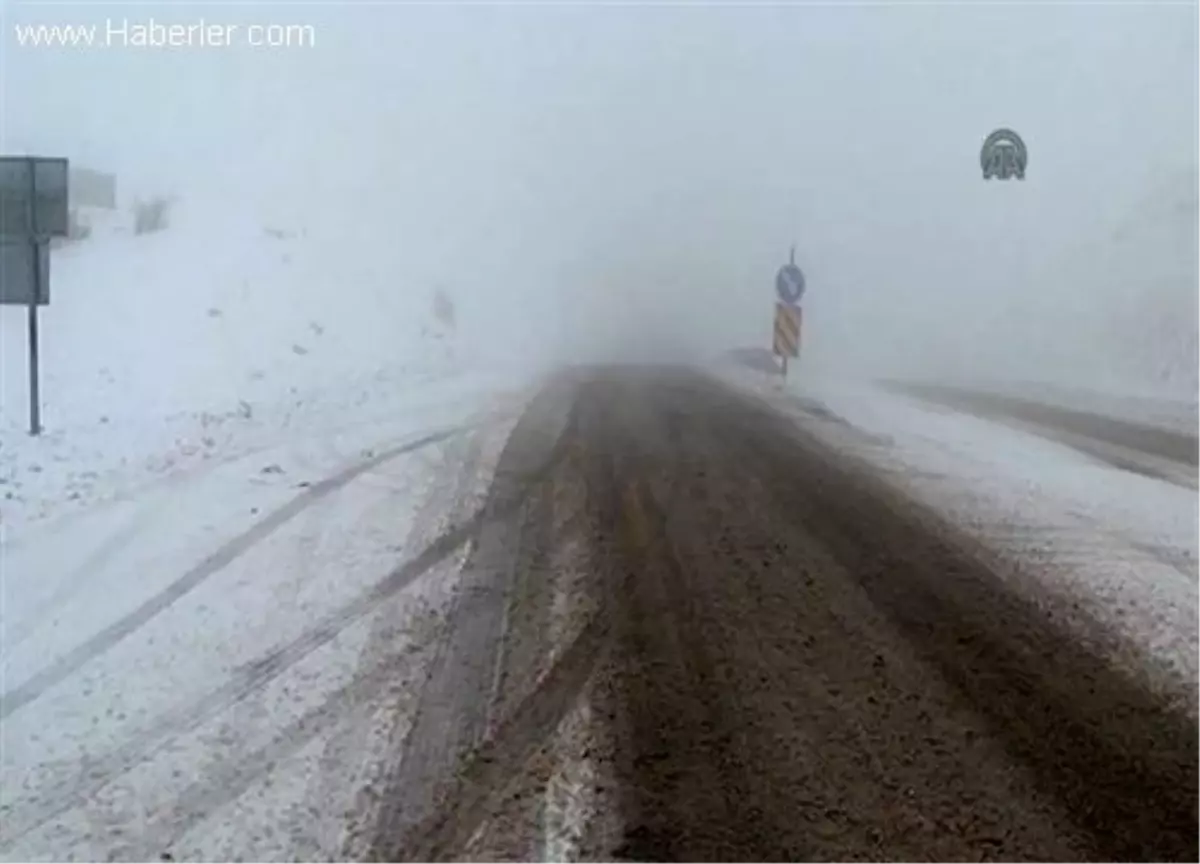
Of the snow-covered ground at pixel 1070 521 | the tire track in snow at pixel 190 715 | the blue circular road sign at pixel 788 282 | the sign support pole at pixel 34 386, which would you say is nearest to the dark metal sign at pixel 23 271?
the sign support pole at pixel 34 386

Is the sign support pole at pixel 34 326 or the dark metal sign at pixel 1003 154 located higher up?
the dark metal sign at pixel 1003 154

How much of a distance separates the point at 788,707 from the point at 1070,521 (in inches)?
154

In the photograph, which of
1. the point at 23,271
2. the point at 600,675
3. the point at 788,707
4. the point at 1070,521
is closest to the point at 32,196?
the point at 23,271

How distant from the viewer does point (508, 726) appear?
3.80m

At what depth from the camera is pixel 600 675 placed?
4.23 metres

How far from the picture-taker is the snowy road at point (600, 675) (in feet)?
10.4

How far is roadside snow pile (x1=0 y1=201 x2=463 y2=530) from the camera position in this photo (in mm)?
7578

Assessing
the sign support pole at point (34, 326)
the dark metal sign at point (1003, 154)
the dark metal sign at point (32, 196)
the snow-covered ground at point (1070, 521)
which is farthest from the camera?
the dark metal sign at point (1003, 154)

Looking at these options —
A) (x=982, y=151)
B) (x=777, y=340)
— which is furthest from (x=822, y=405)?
(x=777, y=340)

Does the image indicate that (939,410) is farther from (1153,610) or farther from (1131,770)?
(1131,770)

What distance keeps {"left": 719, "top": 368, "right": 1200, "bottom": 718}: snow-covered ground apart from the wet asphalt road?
211mm

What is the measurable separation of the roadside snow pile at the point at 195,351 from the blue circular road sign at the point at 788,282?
5.48m

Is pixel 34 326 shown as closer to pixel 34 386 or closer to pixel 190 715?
pixel 34 386

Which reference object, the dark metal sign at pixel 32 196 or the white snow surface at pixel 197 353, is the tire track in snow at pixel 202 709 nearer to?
the white snow surface at pixel 197 353
